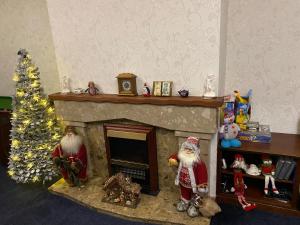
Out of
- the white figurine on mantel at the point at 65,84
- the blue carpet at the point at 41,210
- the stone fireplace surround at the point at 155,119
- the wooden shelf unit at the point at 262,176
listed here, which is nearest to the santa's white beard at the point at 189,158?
the stone fireplace surround at the point at 155,119

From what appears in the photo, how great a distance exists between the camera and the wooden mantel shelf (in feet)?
6.86

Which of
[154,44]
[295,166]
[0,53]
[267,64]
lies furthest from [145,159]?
[0,53]

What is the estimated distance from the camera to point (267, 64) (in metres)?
2.55

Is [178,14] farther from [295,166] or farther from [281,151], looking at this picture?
[295,166]

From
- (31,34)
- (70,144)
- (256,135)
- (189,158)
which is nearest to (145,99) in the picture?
(189,158)

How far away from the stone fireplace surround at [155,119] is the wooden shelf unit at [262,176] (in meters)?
0.15

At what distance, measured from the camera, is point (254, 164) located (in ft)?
8.05

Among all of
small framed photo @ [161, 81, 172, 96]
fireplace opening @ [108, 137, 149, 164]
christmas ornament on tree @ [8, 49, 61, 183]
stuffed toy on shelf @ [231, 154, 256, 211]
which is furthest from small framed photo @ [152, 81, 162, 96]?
christmas ornament on tree @ [8, 49, 61, 183]

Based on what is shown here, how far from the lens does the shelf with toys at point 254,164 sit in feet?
7.33

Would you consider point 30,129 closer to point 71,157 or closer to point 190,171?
point 71,157

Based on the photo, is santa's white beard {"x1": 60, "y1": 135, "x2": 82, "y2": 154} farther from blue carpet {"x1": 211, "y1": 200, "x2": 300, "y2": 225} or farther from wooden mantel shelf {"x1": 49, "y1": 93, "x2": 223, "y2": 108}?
blue carpet {"x1": 211, "y1": 200, "x2": 300, "y2": 225}

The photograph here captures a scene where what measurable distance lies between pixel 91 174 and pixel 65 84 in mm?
1104

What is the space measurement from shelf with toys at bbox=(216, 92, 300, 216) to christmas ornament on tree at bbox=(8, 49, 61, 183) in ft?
6.44

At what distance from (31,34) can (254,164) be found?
3.18m
